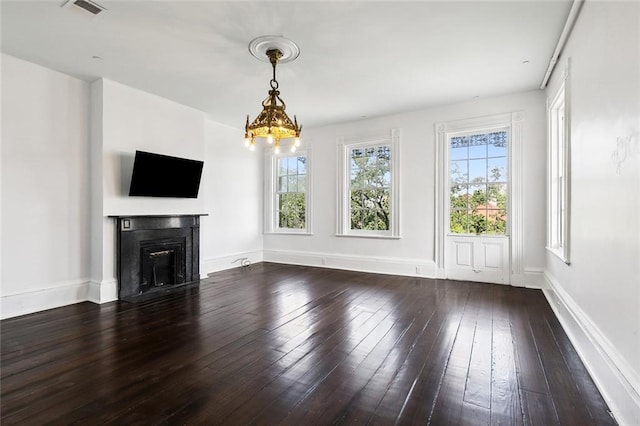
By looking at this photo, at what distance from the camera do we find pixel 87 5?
265cm

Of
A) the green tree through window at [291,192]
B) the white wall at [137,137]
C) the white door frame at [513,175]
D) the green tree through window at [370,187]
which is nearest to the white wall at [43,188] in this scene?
the white wall at [137,137]

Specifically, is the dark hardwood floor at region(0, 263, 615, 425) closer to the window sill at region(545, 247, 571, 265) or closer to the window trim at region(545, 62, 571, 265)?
the window sill at region(545, 247, 571, 265)

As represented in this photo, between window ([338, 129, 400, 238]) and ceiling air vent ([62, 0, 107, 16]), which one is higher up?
ceiling air vent ([62, 0, 107, 16])

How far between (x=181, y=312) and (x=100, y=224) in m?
1.73

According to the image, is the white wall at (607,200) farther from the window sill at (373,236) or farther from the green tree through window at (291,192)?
the green tree through window at (291,192)

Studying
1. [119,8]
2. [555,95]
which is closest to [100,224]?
[119,8]

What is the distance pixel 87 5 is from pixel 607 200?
4372 millimetres

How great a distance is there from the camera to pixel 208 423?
1.71 metres

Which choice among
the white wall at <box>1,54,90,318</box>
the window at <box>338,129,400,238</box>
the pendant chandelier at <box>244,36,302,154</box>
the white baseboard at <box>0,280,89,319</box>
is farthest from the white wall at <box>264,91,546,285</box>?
the white wall at <box>1,54,90,318</box>

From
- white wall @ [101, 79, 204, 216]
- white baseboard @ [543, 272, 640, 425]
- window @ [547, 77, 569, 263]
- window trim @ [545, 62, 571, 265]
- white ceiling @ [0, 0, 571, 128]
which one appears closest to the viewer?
white baseboard @ [543, 272, 640, 425]

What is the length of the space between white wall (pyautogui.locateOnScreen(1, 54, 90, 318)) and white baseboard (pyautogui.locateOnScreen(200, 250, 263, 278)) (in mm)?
1860

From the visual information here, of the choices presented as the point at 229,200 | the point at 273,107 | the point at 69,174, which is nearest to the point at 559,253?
the point at 273,107

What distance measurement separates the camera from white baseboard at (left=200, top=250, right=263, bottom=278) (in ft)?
18.9

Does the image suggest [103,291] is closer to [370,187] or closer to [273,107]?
[273,107]
